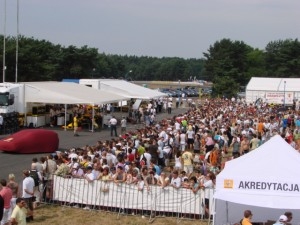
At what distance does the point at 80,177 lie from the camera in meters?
14.7

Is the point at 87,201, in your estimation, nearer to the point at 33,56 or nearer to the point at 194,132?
the point at 194,132

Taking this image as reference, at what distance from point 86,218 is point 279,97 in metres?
46.3

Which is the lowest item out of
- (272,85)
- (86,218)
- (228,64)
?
(86,218)

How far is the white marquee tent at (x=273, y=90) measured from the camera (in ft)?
188

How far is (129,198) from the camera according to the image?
1425cm

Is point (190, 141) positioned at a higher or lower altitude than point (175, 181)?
higher

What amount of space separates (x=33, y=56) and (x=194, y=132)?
44.5 m

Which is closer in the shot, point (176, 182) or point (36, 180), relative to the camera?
point (176, 182)

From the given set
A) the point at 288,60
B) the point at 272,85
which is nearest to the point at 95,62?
the point at 288,60

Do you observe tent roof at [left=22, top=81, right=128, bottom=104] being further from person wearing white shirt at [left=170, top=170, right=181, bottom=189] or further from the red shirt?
the red shirt

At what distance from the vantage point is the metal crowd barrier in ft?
45.4

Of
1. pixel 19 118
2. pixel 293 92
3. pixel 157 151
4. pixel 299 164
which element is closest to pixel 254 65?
pixel 293 92

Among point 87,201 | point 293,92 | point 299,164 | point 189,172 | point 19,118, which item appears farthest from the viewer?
point 293,92

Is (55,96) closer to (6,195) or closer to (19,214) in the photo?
(6,195)
